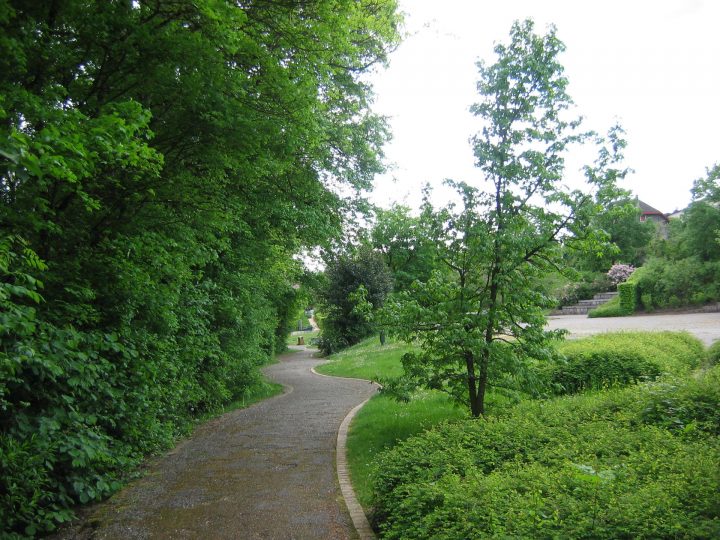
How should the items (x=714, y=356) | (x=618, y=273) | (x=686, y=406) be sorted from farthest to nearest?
(x=618, y=273) < (x=714, y=356) < (x=686, y=406)

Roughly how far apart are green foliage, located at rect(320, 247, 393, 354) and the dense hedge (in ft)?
70.0

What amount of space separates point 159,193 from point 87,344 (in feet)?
7.83

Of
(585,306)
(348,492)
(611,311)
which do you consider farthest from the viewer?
(585,306)

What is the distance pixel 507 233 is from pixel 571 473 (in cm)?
372

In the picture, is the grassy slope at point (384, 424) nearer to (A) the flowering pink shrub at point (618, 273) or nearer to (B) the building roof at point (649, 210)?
(A) the flowering pink shrub at point (618, 273)

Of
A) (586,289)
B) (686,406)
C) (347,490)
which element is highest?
(586,289)

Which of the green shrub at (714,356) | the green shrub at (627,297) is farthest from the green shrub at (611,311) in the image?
→ the green shrub at (714,356)

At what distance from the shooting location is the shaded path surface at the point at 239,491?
533 centimetres

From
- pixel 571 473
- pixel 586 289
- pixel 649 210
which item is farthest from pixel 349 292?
pixel 649 210

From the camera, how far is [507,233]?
7.12m

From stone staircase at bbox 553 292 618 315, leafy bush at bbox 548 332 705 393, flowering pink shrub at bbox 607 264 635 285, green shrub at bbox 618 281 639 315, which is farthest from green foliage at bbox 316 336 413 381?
flowering pink shrub at bbox 607 264 635 285

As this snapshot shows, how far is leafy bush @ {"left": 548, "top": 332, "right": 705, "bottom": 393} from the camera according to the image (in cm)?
890

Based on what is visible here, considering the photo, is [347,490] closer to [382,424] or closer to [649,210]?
[382,424]

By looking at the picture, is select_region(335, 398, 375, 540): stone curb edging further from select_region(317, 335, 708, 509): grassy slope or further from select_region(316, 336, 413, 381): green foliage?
select_region(316, 336, 413, 381): green foliage
